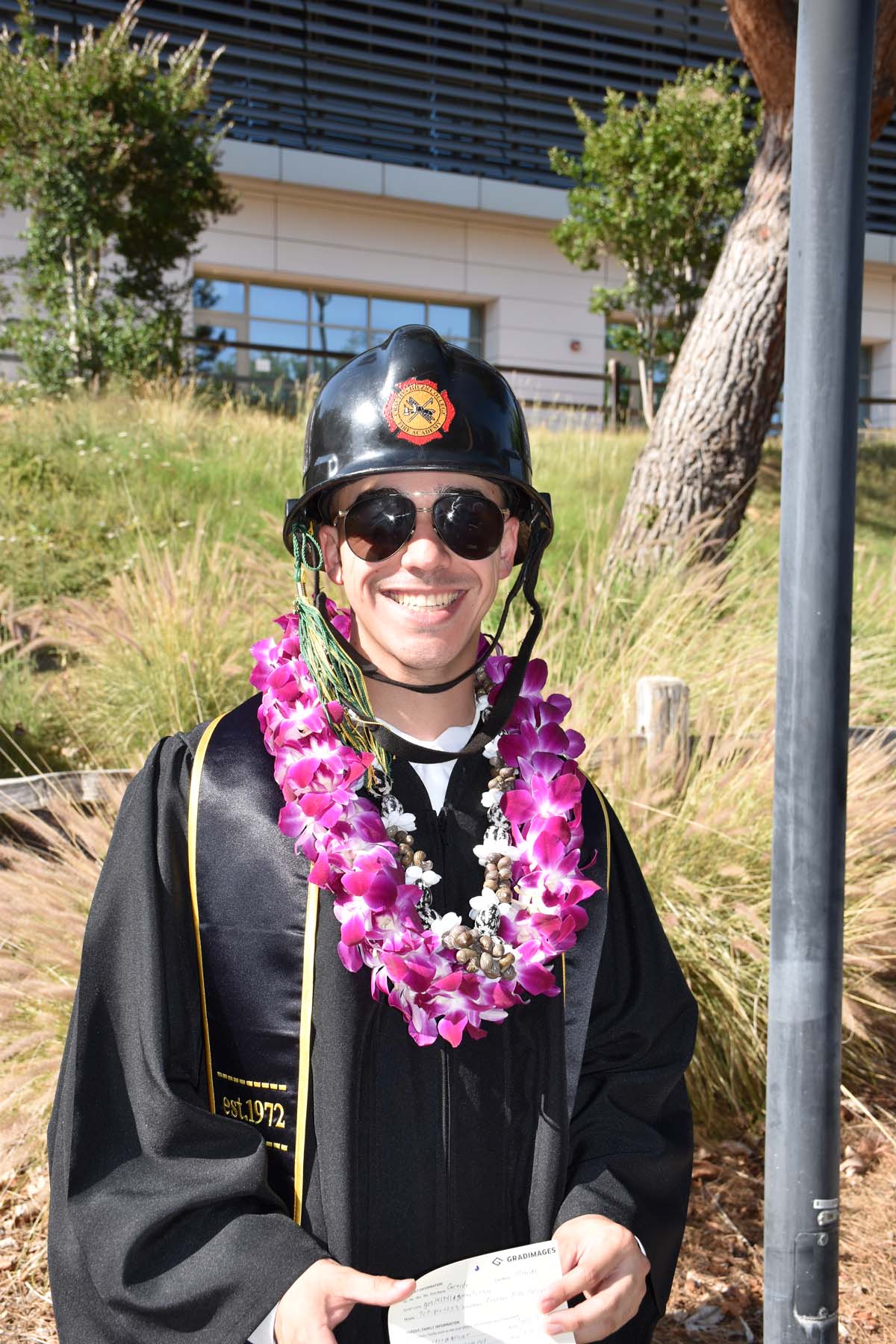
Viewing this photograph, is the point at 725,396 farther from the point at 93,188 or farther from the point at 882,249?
the point at 882,249

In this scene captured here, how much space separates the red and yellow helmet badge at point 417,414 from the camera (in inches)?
76.2

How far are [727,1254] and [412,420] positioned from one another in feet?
8.91

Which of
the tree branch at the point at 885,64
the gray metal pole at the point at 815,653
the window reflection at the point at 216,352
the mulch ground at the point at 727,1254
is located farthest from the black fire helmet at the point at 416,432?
the window reflection at the point at 216,352

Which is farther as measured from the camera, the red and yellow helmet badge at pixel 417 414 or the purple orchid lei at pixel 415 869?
the red and yellow helmet badge at pixel 417 414

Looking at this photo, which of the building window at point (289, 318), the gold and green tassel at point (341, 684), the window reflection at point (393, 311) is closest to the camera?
the gold and green tassel at point (341, 684)

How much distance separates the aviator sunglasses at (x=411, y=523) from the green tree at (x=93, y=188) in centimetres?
1104

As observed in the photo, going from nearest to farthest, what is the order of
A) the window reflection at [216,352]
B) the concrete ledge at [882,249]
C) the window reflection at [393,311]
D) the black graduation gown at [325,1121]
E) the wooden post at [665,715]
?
the black graduation gown at [325,1121] → the wooden post at [665,715] → the window reflection at [216,352] → the window reflection at [393,311] → the concrete ledge at [882,249]

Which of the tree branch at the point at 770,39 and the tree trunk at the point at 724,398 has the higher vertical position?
the tree branch at the point at 770,39

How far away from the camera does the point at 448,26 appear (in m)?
21.8

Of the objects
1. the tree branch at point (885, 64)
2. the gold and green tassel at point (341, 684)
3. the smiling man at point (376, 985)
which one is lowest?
the smiling man at point (376, 985)

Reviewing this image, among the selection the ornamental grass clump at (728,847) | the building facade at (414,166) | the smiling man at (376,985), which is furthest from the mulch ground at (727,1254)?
the building facade at (414,166)

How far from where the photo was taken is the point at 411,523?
6.35ft

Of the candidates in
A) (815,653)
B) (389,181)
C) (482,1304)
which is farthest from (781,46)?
(389,181)

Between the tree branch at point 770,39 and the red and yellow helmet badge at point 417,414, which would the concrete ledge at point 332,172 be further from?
the red and yellow helmet badge at point 417,414
